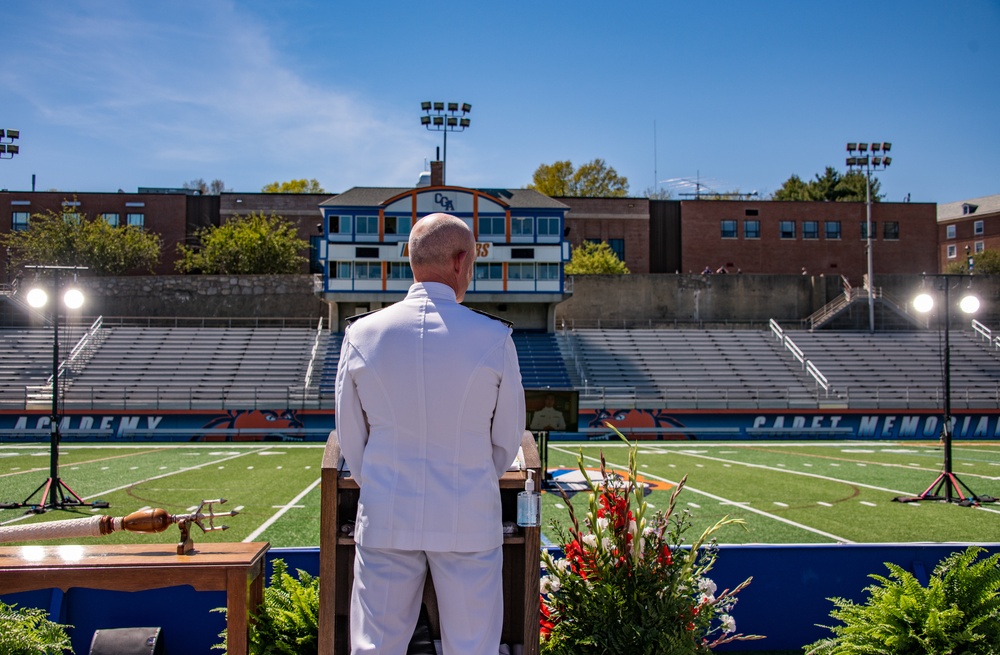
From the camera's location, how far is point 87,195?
161 ft

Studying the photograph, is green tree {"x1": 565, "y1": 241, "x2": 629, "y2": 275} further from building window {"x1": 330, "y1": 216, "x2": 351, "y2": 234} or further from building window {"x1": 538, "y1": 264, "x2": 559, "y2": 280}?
building window {"x1": 330, "y1": 216, "x2": 351, "y2": 234}

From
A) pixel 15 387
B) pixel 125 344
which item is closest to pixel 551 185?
pixel 125 344

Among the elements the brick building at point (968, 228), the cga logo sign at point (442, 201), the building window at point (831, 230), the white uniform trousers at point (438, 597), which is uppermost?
the brick building at point (968, 228)

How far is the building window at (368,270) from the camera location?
109 ft

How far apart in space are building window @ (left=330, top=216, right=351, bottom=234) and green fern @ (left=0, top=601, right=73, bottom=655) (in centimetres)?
3044

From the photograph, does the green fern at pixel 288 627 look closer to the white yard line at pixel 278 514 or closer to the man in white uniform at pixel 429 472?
the man in white uniform at pixel 429 472

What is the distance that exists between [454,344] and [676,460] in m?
16.3

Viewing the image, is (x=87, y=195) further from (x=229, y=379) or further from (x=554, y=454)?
(x=554, y=454)

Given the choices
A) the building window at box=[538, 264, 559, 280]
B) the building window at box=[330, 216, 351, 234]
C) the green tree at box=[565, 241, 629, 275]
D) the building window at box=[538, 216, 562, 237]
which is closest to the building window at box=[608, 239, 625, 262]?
the green tree at box=[565, 241, 629, 275]

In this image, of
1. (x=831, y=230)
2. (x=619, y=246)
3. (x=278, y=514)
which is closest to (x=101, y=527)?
(x=278, y=514)

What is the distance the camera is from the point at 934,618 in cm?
354

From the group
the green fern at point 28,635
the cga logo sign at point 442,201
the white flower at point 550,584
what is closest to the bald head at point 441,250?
the white flower at point 550,584

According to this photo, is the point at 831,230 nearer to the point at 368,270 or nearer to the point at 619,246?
the point at 619,246

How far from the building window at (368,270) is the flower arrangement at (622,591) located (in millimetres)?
30323
